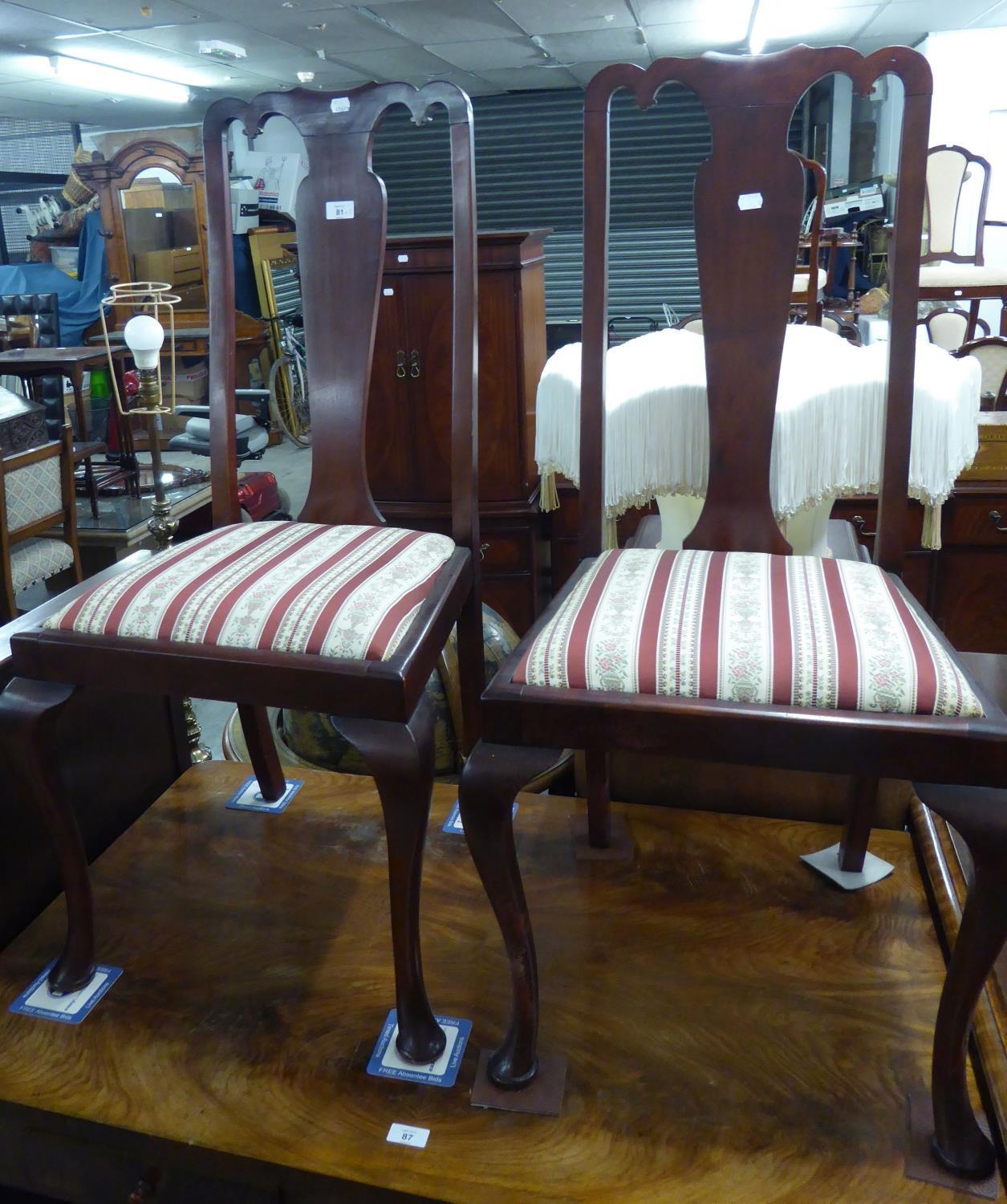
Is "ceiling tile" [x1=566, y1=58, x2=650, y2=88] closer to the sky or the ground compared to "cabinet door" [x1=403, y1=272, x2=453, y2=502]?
closer to the sky

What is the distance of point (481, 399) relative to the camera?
2.41 m

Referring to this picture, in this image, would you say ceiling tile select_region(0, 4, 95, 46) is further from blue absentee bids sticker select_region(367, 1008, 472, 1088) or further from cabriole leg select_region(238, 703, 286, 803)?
blue absentee bids sticker select_region(367, 1008, 472, 1088)

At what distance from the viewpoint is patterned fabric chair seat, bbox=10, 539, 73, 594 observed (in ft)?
8.63

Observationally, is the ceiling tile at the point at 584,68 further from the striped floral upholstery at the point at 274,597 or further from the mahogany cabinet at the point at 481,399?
the striped floral upholstery at the point at 274,597

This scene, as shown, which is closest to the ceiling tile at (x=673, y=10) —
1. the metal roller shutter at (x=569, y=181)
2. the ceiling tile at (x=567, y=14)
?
the ceiling tile at (x=567, y=14)

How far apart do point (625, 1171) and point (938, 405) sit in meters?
1.11

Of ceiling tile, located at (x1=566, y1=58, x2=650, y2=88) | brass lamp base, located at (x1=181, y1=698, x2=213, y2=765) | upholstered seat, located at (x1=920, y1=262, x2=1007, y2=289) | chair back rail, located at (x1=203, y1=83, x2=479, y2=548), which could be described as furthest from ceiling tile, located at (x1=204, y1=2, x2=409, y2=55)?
brass lamp base, located at (x1=181, y1=698, x2=213, y2=765)

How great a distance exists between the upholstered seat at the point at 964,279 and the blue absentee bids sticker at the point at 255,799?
3222 millimetres

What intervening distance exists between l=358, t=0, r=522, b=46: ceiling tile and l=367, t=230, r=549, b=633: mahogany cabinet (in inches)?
134

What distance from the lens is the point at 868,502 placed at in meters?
2.32

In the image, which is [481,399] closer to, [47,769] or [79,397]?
[47,769]

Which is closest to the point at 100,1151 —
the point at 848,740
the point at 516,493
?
the point at 848,740

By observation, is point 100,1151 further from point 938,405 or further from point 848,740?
point 938,405

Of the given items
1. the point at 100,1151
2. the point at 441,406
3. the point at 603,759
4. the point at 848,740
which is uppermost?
the point at 441,406
